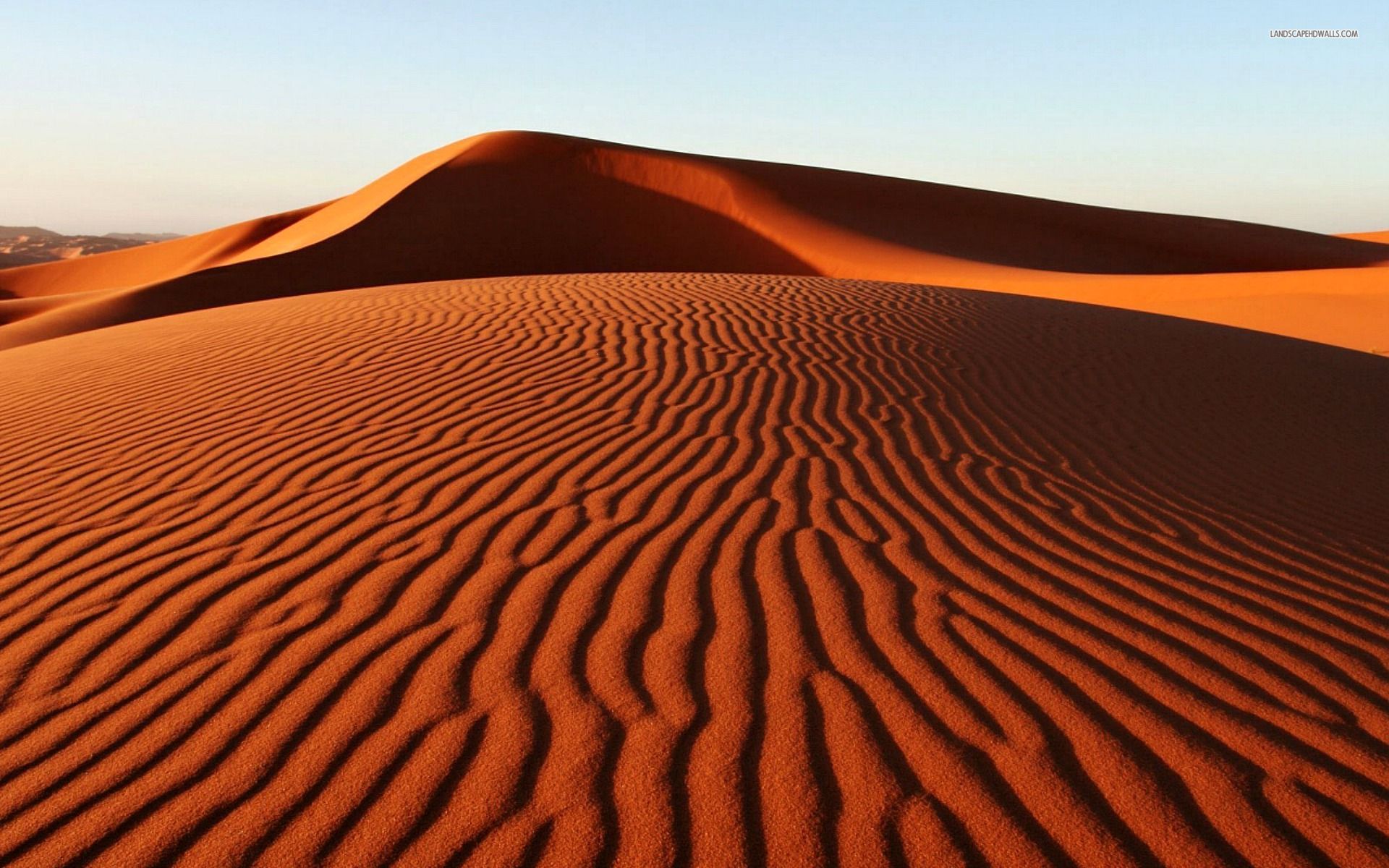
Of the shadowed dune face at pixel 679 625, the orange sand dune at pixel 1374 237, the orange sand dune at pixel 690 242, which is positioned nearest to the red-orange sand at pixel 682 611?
the shadowed dune face at pixel 679 625

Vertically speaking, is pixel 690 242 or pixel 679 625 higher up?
pixel 679 625

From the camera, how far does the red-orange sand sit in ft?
7.61

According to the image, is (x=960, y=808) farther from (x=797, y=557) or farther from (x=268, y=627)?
(x=268, y=627)

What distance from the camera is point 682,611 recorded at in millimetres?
3318

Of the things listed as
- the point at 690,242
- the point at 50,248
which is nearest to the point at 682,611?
the point at 690,242

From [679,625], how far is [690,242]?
2752cm

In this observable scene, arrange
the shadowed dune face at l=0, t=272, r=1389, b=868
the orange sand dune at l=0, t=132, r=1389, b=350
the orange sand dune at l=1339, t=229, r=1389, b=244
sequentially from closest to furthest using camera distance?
the shadowed dune face at l=0, t=272, r=1389, b=868 → the orange sand dune at l=0, t=132, r=1389, b=350 → the orange sand dune at l=1339, t=229, r=1389, b=244

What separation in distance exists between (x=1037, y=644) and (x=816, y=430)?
2.59m

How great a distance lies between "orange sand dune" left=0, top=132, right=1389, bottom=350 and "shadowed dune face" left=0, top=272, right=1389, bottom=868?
545 inches

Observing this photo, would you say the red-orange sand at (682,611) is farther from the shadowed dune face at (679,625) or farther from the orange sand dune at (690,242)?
the orange sand dune at (690,242)

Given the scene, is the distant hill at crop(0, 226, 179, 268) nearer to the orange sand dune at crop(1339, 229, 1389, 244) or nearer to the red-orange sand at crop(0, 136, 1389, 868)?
the red-orange sand at crop(0, 136, 1389, 868)

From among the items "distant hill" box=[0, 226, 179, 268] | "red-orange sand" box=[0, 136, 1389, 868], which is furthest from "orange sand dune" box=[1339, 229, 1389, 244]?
"distant hill" box=[0, 226, 179, 268]

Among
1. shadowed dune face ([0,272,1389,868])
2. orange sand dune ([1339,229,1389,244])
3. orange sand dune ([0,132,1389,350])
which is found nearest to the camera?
shadowed dune face ([0,272,1389,868])

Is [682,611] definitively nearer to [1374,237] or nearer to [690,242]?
[690,242]
